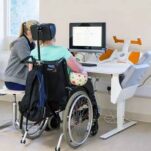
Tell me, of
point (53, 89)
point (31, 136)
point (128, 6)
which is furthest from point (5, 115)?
point (128, 6)

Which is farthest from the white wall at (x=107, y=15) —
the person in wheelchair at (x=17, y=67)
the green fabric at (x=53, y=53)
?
the green fabric at (x=53, y=53)

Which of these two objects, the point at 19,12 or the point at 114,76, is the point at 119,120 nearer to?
the point at 114,76

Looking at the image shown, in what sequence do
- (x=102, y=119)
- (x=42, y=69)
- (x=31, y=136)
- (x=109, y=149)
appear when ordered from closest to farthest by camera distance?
(x=42, y=69), (x=109, y=149), (x=31, y=136), (x=102, y=119)

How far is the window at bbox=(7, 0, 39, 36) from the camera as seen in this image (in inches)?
187

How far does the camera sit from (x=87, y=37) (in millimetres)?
3758

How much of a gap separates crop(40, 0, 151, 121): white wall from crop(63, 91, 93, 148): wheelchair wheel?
92 cm

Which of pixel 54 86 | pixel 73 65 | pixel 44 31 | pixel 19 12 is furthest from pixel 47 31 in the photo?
pixel 19 12

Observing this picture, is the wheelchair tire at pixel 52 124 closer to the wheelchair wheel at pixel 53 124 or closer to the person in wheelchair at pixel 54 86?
the wheelchair wheel at pixel 53 124

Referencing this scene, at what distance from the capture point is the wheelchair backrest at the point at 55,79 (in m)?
2.84

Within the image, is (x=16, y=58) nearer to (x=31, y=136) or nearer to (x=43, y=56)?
(x=43, y=56)

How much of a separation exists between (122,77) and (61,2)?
144cm

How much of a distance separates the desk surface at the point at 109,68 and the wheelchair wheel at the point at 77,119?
286 millimetres

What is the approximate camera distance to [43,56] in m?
2.94

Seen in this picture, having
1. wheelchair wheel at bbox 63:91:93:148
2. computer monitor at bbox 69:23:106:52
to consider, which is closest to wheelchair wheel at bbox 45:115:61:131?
wheelchair wheel at bbox 63:91:93:148
